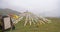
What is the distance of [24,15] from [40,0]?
24 cm

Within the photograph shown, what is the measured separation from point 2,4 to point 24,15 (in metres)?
0.26

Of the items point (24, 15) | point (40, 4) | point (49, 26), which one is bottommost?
point (49, 26)

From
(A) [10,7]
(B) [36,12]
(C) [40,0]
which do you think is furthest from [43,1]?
(A) [10,7]

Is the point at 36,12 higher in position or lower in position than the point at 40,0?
lower

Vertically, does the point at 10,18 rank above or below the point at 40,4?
below

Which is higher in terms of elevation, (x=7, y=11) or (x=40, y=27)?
(x=7, y=11)

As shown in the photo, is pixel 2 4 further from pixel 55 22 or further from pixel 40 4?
pixel 55 22

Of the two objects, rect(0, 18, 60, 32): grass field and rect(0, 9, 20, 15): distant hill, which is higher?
rect(0, 9, 20, 15): distant hill

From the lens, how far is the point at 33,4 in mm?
1762

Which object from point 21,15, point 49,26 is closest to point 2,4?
point 21,15

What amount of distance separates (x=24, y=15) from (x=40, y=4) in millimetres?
209

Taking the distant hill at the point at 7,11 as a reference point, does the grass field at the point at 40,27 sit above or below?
below

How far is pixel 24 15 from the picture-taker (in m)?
1.77

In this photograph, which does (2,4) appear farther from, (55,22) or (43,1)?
(55,22)
